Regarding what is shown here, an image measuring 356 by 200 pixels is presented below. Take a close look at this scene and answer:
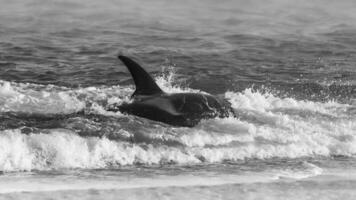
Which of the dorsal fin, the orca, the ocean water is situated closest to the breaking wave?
the ocean water

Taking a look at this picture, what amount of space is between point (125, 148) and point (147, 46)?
9881mm

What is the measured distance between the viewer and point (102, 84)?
14.3 metres

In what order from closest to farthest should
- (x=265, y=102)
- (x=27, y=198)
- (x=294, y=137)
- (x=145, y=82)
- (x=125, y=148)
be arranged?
(x=27, y=198) < (x=125, y=148) < (x=294, y=137) < (x=145, y=82) < (x=265, y=102)

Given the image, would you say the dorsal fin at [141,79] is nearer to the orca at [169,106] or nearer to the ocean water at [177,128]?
the orca at [169,106]

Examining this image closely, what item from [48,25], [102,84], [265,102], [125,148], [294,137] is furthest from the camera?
[48,25]

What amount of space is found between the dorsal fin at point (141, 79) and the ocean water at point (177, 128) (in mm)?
647

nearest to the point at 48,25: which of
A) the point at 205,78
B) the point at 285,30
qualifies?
the point at 285,30

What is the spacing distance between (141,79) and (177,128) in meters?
1.25

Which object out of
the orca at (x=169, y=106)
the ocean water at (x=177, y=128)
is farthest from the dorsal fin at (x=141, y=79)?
the ocean water at (x=177, y=128)

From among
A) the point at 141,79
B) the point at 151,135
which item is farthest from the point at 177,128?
the point at 141,79

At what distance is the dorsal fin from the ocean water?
2.12ft

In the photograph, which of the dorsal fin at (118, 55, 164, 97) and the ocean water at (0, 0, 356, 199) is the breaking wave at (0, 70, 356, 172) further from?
the dorsal fin at (118, 55, 164, 97)

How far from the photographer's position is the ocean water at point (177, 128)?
8273mm

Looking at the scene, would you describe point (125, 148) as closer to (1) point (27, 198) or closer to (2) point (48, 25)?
(1) point (27, 198)
